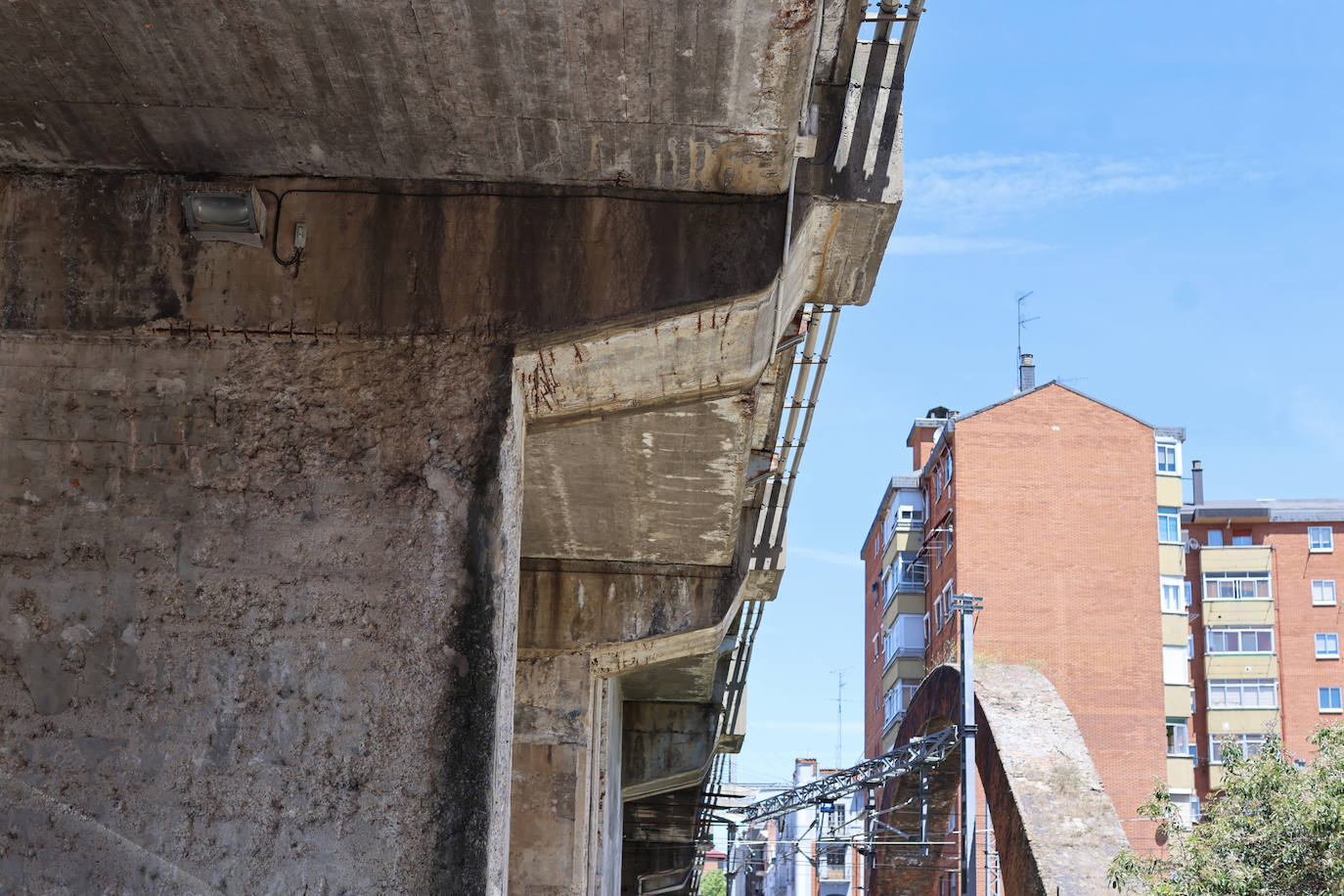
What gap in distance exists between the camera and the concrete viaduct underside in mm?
4840

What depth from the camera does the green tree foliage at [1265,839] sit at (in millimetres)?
18516

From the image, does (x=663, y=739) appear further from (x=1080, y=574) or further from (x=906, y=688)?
(x=906, y=688)

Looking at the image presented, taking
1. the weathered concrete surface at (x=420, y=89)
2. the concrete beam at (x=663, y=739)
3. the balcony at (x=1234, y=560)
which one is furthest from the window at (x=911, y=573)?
the weathered concrete surface at (x=420, y=89)

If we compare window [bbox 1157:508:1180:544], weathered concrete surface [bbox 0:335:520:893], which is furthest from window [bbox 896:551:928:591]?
weathered concrete surface [bbox 0:335:520:893]

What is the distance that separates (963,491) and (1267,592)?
59.0 ft

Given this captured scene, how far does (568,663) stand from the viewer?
11.2 metres

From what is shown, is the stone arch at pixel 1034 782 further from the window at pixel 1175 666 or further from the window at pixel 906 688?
the window at pixel 906 688

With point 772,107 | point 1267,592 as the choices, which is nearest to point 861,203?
point 772,107

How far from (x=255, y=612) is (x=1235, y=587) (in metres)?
58.8

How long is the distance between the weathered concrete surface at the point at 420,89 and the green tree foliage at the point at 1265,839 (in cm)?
1616

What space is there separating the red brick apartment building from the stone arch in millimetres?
19165

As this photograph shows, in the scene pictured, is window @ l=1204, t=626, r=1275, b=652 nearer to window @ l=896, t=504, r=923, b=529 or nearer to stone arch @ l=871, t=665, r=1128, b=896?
window @ l=896, t=504, r=923, b=529

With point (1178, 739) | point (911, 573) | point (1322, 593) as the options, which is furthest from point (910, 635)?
point (1322, 593)

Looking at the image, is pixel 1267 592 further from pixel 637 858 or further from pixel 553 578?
pixel 553 578
